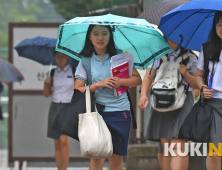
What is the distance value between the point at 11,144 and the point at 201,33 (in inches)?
151

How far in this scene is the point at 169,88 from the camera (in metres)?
4.35

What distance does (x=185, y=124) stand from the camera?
3916 millimetres

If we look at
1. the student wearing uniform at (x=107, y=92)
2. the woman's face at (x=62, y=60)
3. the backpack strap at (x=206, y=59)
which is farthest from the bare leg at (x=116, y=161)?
the woman's face at (x=62, y=60)

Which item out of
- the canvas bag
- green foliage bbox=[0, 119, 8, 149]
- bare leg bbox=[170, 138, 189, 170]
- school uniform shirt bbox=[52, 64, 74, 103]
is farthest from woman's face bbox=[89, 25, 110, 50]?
green foliage bbox=[0, 119, 8, 149]

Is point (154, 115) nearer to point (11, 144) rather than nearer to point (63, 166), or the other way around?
point (63, 166)

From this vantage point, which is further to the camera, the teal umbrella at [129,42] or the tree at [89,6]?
the tree at [89,6]

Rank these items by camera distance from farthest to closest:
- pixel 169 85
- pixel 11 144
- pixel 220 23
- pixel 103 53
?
1. pixel 11 144
2. pixel 169 85
3. pixel 103 53
4. pixel 220 23

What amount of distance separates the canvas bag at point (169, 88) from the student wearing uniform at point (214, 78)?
1.29ft

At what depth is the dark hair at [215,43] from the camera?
3.87m

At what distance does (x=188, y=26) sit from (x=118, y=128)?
1323mm

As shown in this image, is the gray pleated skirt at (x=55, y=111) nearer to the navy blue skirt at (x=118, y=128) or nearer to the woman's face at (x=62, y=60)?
the woman's face at (x=62, y=60)

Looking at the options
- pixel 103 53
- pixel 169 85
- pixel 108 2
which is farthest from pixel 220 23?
pixel 108 2

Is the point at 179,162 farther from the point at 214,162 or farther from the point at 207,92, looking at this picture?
the point at 207,92

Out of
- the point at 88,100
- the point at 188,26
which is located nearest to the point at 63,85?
the point at 88,100
